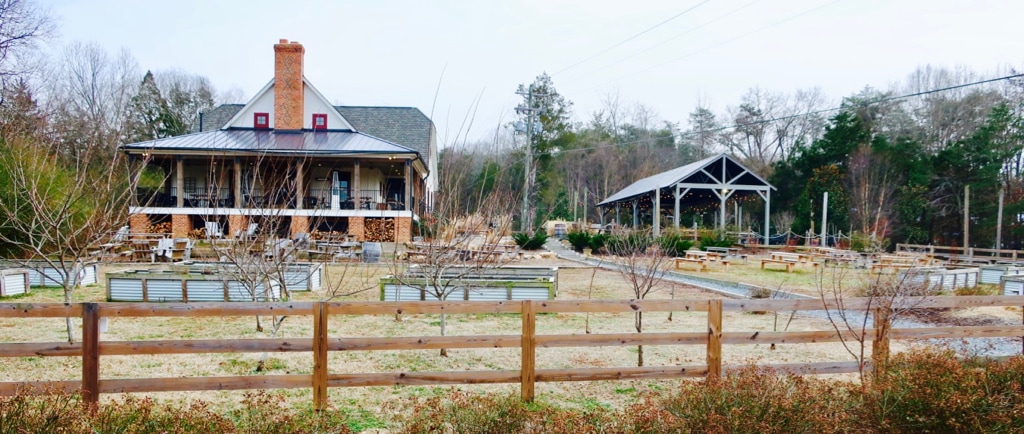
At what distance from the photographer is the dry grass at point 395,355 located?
5.28m

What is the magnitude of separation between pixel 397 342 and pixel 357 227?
1865 centimetres

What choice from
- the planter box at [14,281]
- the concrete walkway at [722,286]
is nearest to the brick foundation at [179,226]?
the planter box at [14,281]

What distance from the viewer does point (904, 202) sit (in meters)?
28.9

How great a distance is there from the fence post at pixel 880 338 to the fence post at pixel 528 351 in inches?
120

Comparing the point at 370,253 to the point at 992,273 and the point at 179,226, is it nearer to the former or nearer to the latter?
the point at 179,226

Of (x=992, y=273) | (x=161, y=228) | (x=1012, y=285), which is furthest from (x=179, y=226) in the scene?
(x=992, y=273)

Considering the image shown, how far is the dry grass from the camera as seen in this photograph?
17.3 feet

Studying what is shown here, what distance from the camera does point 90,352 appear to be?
13.5 ft

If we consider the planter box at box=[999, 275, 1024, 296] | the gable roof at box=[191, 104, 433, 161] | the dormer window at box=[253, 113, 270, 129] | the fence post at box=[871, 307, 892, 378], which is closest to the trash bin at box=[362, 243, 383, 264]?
the gable roof at box=[191, 104, 433, 161]

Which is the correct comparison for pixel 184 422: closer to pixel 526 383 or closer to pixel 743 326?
pixel 526 383

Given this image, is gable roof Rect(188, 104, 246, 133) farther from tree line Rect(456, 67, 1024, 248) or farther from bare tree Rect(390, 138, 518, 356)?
bare tree Rect(390, 138, 518, 356)

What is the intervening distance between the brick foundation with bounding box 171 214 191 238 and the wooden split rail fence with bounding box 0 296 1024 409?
19784 millimetres

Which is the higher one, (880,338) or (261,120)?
(261,120)

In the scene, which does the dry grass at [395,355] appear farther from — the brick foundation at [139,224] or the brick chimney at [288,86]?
the brick chimney at [288,86]
